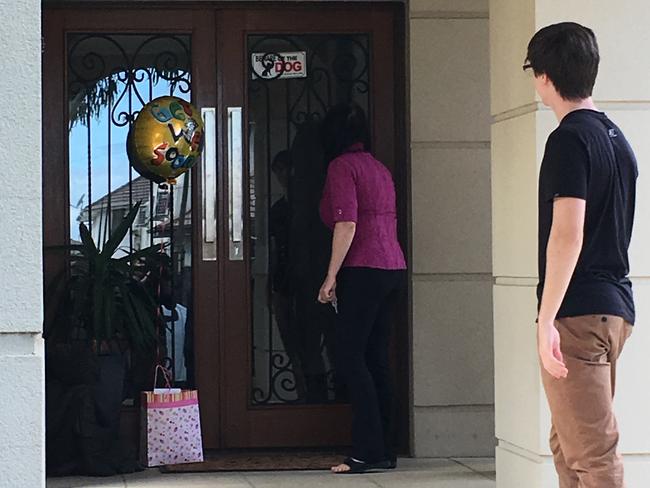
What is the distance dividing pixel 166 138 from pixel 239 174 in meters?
0.66

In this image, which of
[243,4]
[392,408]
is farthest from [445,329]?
[243,4]

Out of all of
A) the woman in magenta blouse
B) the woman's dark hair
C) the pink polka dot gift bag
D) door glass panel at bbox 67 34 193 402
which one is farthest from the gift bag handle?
the woman's dark hair

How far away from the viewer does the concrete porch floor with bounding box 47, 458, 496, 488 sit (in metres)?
6.29

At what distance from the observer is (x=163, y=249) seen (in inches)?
285

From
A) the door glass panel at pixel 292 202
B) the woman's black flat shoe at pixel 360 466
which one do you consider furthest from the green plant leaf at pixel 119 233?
the woman's black flat shoe at pixel 360 466

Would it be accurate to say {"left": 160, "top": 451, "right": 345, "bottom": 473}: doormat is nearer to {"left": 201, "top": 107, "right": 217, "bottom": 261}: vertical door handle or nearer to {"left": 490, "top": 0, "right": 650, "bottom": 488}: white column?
{"left": 201, "top": 107, "right": 217, "bottom": 261}: vertical door handle

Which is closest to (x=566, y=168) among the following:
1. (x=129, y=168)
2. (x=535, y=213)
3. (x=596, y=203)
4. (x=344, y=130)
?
(x=596, y=203)

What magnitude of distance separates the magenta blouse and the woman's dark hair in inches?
2.0

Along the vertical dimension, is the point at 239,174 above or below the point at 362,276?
above

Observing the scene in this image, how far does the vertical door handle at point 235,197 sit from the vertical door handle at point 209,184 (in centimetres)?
8

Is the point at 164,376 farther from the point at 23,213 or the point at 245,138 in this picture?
the point at 23,213

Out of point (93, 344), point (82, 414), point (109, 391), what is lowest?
point (82, 414)

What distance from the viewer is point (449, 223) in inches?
281

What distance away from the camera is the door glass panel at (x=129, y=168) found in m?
7.13
